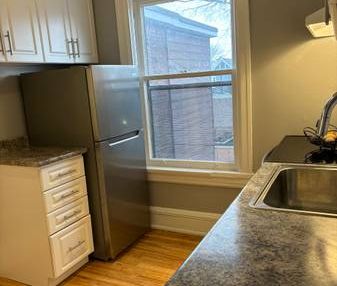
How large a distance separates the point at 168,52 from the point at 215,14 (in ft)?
1.54

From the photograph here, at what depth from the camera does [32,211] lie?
204cm

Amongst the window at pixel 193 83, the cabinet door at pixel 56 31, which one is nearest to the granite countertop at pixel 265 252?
the window at pixel 193 83

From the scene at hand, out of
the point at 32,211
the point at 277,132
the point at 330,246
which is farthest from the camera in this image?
the point at 277,132

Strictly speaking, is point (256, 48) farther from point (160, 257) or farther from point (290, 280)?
point (290, 280)

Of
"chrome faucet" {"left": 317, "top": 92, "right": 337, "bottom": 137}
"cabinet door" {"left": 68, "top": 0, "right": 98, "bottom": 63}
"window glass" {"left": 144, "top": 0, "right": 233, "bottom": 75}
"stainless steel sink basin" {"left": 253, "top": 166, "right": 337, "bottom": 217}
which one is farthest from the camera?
"cabinet door" {"left": 68, "top": 0, "right": 98, "bottom": 63}

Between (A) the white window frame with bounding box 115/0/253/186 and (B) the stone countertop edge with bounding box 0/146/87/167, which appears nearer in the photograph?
(B) the stone countertop edge with bounding box 0/146/87/167

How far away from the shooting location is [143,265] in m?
2.35

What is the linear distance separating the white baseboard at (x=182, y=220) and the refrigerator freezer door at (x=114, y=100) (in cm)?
81

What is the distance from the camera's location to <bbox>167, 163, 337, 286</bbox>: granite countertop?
0.62 metres

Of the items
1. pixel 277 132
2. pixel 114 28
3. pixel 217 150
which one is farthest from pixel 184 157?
pixel 114 28

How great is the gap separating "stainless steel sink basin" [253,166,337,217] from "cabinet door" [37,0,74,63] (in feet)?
5.94

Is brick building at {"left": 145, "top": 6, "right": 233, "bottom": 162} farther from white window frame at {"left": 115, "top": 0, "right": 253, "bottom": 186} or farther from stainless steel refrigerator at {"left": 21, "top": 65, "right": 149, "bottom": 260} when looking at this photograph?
stainless steel refrigerator at {"left": 21, "top": 65, "right": 149, "bottom": 260}

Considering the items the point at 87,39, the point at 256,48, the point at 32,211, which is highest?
the point at 87,39

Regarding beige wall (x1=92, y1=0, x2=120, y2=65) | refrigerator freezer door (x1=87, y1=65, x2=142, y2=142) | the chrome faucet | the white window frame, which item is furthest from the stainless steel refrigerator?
the chrome faucet
